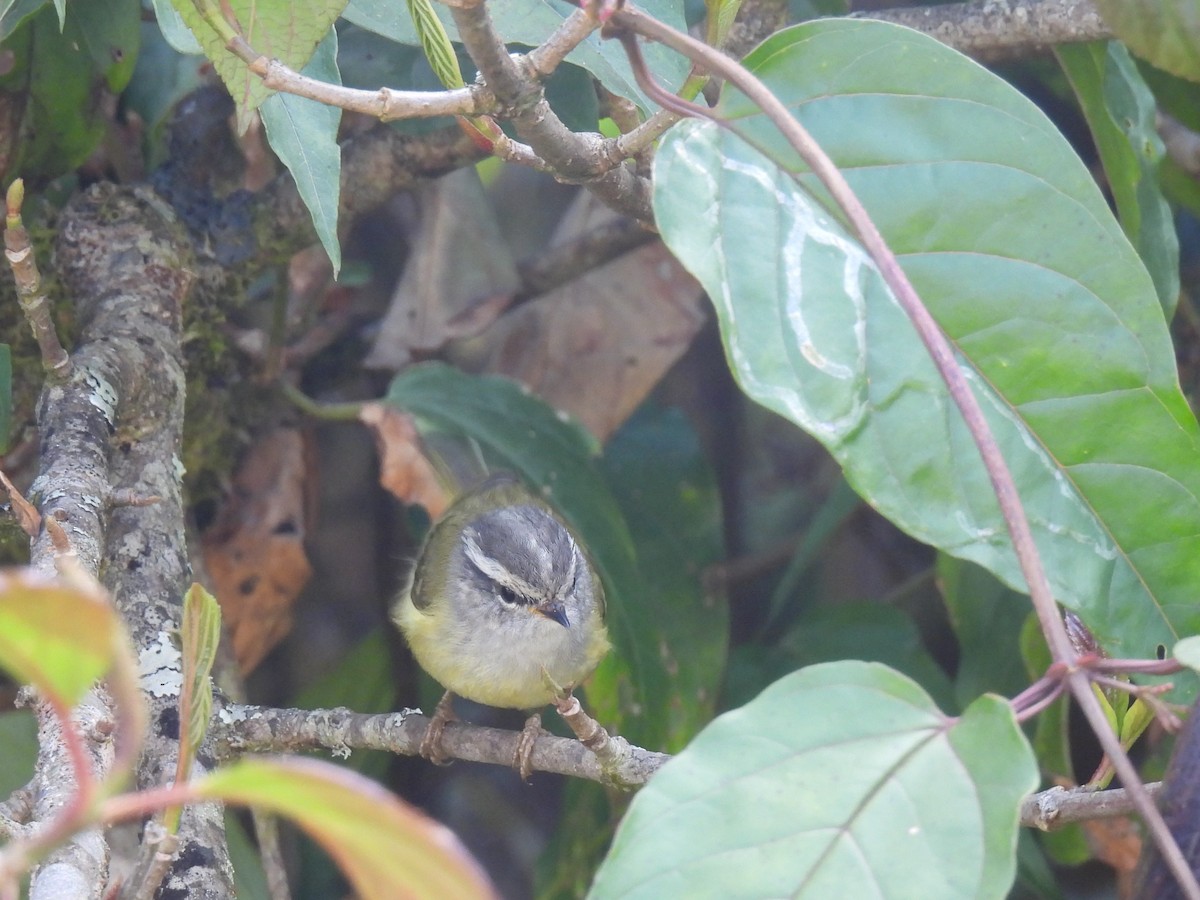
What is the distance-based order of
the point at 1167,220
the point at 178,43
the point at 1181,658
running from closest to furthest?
the point at 1181,658, the point at 178,43, the point at 1167,220

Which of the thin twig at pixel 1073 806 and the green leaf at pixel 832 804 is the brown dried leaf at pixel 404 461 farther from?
the green leaf at pixel 832 804

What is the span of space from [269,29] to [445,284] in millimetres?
1725

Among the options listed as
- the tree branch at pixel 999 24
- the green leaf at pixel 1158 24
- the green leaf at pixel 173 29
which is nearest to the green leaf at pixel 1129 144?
the tree branch at pixel 999 24

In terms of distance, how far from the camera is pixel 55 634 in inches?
22.8

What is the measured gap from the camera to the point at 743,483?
3791 millimetres

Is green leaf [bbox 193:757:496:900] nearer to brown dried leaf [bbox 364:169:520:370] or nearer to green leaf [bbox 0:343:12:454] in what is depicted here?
green leaf [bbox 0:343:12:454]

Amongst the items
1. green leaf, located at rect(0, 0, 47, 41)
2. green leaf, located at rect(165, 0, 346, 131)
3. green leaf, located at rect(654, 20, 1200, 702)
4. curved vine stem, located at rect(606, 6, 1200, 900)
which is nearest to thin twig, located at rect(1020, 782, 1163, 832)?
green leaf, located at rect(654, 20, 1200, 702)

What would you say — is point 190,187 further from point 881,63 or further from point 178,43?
point 881,63

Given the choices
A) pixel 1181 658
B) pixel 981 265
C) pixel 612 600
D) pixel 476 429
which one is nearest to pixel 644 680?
pixel 612 600

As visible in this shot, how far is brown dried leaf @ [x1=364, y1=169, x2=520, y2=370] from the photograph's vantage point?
3.02 m

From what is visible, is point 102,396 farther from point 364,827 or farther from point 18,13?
point 364,827

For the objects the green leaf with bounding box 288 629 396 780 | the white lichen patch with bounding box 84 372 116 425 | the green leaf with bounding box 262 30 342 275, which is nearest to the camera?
the green leaf with bounding box 262 30 342 275

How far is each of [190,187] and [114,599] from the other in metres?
1.11

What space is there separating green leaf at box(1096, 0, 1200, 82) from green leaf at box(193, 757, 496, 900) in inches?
55.8
